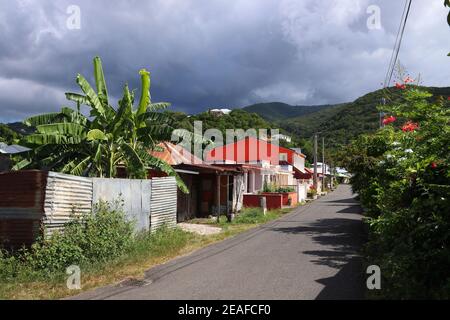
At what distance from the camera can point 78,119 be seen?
14.1 metres

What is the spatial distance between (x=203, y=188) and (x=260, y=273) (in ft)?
44.3

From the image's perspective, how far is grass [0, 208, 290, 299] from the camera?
739cm

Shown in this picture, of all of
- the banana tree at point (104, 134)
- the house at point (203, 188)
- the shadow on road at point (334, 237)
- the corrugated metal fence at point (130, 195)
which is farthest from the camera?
the house at point (203, 188)

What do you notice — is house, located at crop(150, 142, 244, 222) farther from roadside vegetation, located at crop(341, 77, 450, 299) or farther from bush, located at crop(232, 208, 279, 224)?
roadside vegetation, located at crop(341, 77, 450, 299)

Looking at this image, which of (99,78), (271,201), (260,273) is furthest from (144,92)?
(271,201)

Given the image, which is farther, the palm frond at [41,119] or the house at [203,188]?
the house at [203,188]

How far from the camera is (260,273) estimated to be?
29.4 feet

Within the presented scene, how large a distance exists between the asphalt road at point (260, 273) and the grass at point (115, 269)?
381 mm

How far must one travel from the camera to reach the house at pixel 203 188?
64.1 feet

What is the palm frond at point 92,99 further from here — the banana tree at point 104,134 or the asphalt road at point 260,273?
the asphalt road at point 260,273

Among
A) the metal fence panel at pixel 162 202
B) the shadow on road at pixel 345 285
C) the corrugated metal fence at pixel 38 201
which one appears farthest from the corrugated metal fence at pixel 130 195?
the shadow on road at pixel 345 285

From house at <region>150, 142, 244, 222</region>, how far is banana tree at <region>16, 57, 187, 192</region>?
489 centimetres

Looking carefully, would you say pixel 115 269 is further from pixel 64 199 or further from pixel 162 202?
pixel 162 202
